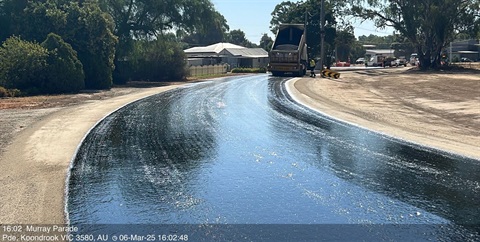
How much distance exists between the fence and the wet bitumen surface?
1627 inches

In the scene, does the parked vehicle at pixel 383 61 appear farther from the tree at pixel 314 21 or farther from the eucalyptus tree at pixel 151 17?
the eucalyptus tree at pixel 151 17

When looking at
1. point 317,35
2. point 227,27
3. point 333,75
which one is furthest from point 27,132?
point 227,27

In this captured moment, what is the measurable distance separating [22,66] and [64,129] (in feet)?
51.5

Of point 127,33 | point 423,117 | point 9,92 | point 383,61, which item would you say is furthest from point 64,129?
point 383,61

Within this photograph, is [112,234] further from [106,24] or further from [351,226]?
[106,24]

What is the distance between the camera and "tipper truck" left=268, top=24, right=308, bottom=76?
4466 centimetres

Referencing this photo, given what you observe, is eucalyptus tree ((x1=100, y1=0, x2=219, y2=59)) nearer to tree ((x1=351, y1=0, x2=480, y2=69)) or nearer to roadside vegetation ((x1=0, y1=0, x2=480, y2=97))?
roadside vegetation ((x1=0, y1=0, x2=480, y2=97))

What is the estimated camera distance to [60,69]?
Answer: 2909 cm

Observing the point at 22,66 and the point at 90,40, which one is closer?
the point at 22,66

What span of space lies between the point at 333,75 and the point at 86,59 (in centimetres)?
2109

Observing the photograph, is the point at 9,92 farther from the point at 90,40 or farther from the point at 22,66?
the point at 90,40

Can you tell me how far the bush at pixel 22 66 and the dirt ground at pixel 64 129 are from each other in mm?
2881

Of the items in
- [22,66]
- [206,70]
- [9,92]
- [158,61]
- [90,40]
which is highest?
[90,40]
